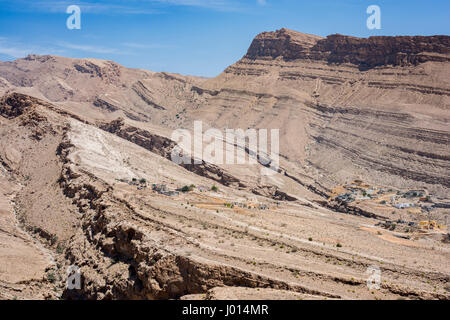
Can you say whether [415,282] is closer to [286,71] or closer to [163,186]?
[163,186]

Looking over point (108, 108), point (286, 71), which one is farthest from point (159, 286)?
point (108, 108)
